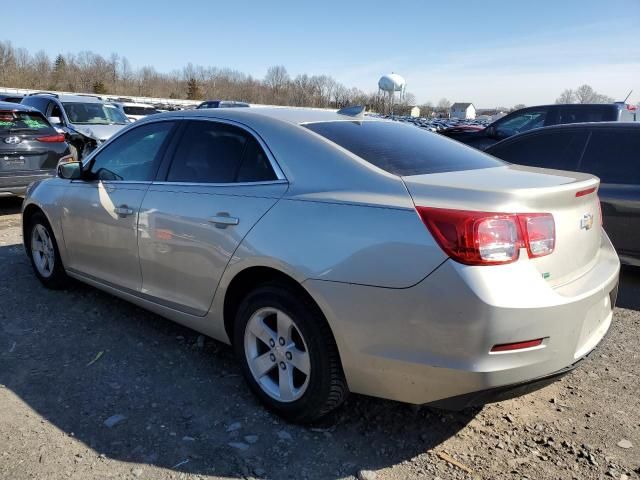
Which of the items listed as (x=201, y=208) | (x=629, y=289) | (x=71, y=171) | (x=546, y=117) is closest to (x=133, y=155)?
(x=71, y=171)

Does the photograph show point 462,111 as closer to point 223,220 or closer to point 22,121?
point 22,121

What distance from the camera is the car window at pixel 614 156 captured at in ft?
16.8

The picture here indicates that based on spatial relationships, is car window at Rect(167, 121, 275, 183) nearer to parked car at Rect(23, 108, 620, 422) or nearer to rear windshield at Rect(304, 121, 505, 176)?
parked car at Rect(23, 108, 620, 422)

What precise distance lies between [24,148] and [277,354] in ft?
23.0

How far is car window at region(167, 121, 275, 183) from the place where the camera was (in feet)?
10.1

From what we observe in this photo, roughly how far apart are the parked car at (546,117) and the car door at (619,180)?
3.83m

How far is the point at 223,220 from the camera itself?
299 cm

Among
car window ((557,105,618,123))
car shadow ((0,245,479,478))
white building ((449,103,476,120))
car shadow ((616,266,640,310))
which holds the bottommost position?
white building ((449,103,476,120))

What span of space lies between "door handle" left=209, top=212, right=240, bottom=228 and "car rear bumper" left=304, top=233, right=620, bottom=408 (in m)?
0.66

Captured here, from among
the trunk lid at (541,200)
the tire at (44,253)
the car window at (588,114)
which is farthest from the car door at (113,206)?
the car window at (588,114)

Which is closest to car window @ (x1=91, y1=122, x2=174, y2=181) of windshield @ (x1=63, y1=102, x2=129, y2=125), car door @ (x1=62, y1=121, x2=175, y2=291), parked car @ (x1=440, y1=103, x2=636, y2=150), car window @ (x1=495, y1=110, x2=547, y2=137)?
car door @ (x1=62, y1=121, x2=175, y2=291)

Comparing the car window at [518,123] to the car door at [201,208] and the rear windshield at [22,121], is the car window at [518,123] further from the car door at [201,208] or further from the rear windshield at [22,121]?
the car door at [201,208]

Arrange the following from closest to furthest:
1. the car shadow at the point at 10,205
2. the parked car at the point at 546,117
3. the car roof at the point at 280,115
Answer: the car roof at the point at 280,115 < the car shadow at the point at 10,205 < the parked car at the point at 546,117

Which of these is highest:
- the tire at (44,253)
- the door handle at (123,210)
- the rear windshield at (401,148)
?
the rear windshield at (401,148)
